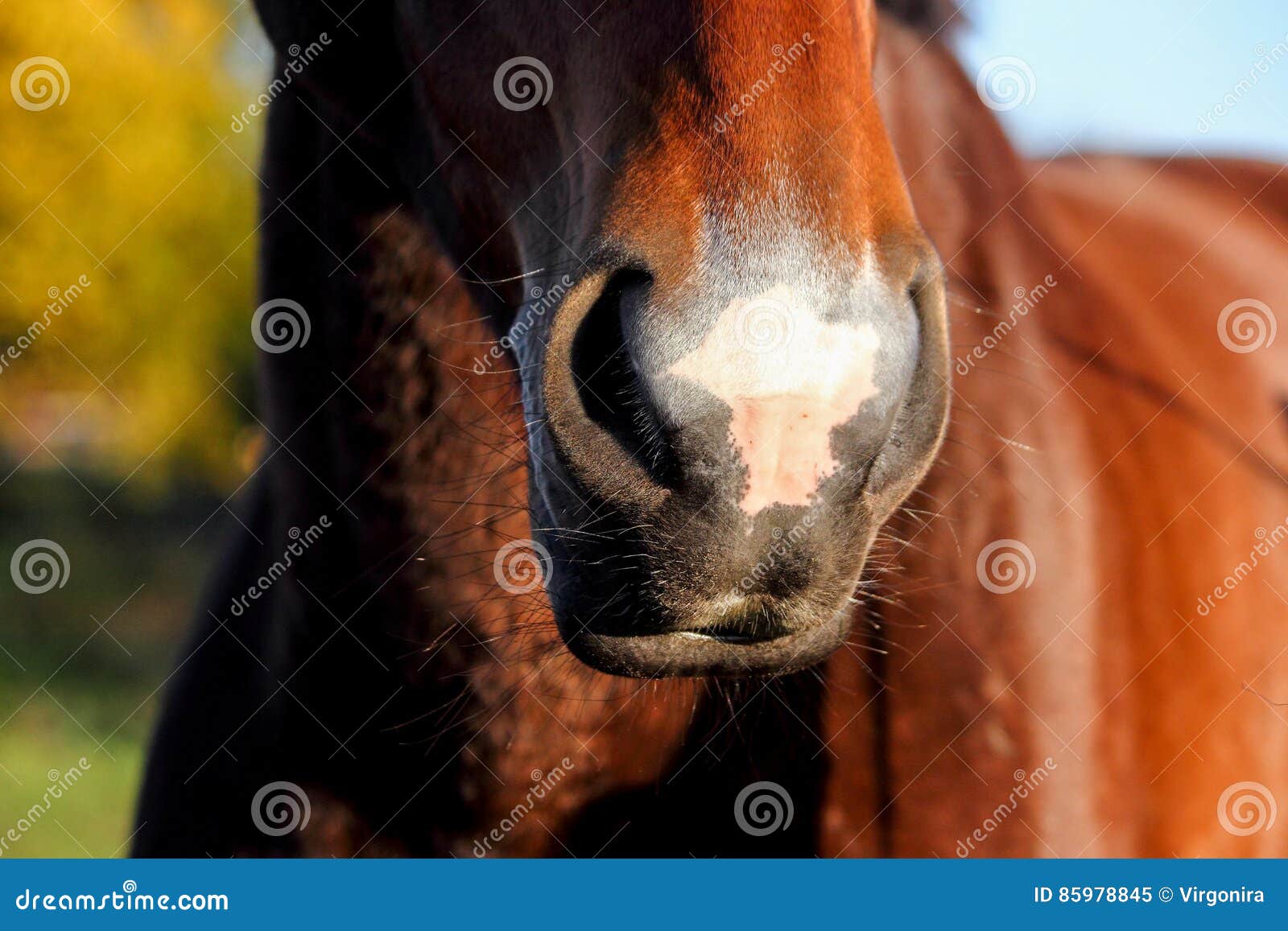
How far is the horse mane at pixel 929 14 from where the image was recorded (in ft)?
6.78

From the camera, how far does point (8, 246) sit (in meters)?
7.83

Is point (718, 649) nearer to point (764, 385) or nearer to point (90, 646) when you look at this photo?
point (764, 385)

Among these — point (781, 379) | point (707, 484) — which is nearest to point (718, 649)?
point (707, 484)

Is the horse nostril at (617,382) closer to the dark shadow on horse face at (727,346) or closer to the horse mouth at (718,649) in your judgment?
the dark shadow on horse face at (727,346)

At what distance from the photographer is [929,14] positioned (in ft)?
6.83

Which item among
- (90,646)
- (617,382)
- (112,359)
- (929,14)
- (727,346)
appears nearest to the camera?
(727,346)

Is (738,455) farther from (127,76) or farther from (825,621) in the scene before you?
(127,76)

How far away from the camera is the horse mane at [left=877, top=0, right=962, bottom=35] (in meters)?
2.07

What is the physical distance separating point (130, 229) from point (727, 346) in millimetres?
8472

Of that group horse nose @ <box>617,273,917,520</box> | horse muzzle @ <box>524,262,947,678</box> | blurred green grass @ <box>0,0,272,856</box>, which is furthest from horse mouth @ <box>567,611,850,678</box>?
blurred green grass @ <box>0,0,272,856</box>

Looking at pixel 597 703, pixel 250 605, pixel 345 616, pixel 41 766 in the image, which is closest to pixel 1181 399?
pixel 597 703

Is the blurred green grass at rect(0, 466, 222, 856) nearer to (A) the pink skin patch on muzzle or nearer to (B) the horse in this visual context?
(B) the horse

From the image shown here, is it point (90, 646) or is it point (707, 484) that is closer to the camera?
point (707, 484)

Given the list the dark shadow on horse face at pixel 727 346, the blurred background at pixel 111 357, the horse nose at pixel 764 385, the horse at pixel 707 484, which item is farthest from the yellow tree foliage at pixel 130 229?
the horse nose at pixel 764 385
